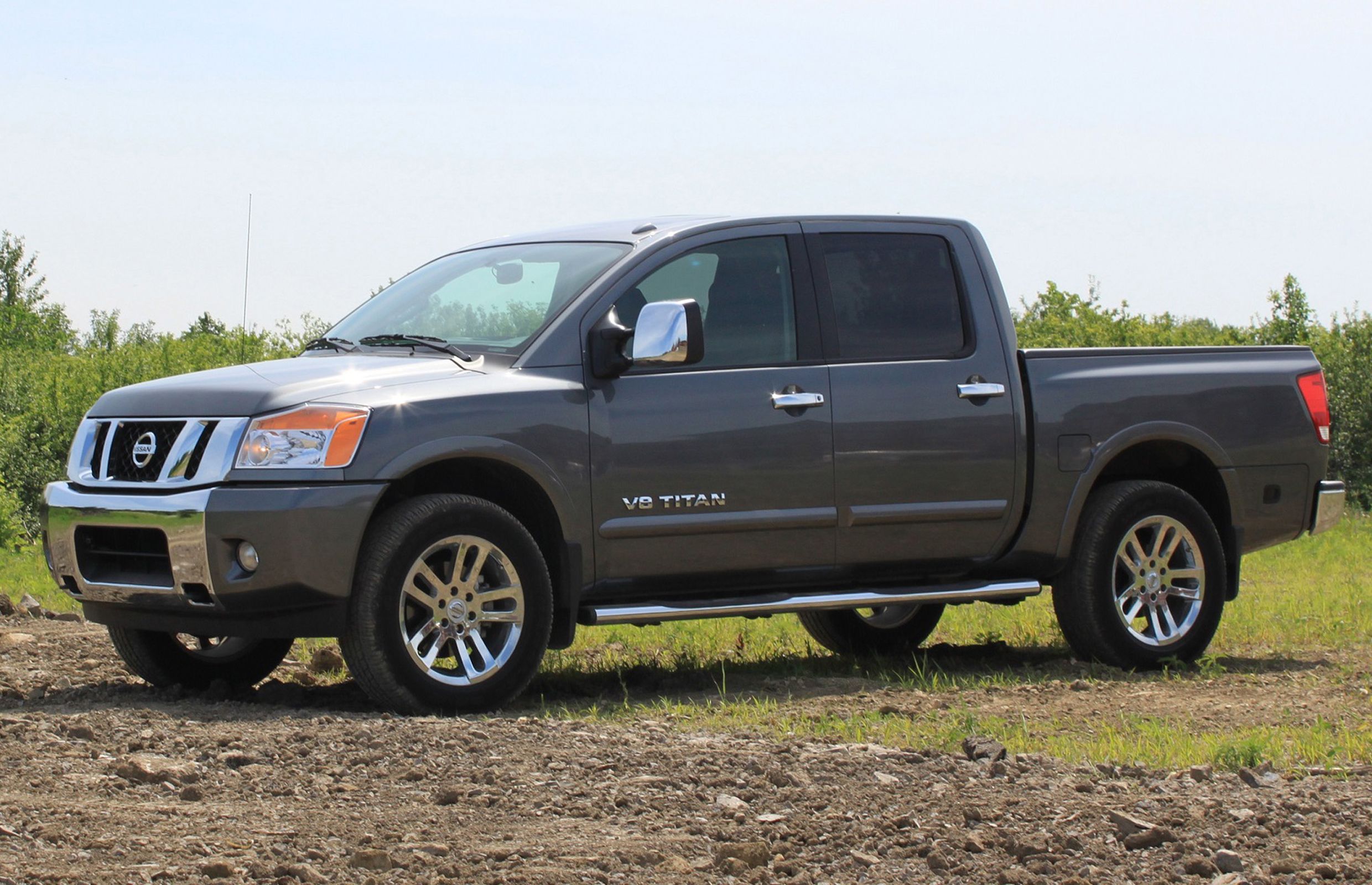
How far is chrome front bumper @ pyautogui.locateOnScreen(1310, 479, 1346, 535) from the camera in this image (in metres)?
8.98

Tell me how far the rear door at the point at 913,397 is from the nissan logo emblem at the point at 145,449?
9.18 ft

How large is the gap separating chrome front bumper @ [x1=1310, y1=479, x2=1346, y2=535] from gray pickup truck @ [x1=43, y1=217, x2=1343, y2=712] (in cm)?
2

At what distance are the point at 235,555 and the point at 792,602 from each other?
2.30 metres

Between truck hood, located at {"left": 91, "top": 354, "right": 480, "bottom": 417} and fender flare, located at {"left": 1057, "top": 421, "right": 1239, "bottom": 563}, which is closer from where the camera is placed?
truck hood, located at {"left": 91, "top": 354, "right": 480, "bottom": 417}

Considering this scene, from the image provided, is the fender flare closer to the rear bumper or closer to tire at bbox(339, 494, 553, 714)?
tire at bbox(339, 494, 553, 714)

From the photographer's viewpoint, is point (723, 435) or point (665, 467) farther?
point (723, 435)

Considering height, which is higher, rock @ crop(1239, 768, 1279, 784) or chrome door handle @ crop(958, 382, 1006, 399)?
chrome door handle @ crop(958, 382, 1006, 399)

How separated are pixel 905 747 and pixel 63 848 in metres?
2.68

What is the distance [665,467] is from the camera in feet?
23.7

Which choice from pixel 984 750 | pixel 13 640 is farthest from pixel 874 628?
pixel 13 640

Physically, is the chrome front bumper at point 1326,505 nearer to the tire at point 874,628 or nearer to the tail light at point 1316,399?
the tail light at point 1316,399

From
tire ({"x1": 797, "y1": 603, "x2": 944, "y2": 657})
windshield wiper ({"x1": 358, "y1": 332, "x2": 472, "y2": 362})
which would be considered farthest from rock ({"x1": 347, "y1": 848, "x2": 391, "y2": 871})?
tire ({"x1": 797, "y1": 603, "x2": 944, "y2": 657})

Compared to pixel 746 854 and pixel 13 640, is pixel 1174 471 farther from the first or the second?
pixel 13 640

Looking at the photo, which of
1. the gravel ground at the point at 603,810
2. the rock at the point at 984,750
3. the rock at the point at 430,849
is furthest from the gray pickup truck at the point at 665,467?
the rock at the point at 430,849
